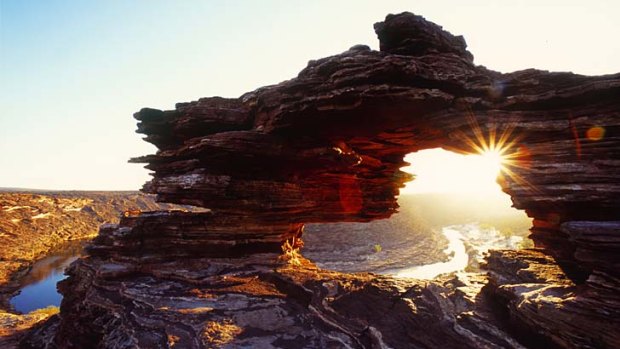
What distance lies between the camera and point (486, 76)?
13.9 metres

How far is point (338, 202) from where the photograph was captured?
21766 mm

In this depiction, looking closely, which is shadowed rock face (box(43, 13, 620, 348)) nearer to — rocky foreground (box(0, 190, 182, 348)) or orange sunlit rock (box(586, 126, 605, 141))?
orange sunlit rock (box(586, 126, 605, 141))

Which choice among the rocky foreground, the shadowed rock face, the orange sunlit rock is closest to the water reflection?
the rocky foreground

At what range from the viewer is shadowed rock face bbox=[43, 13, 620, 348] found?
36.7 feet

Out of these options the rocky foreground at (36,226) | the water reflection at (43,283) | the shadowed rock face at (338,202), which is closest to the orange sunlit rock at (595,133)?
the shadowed rock face at (338,202)

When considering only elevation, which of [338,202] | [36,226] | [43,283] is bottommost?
[43,283]

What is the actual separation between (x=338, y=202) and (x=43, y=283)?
146ft

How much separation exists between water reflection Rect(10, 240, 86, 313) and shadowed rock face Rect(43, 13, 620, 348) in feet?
77.5

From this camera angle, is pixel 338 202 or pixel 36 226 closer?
pixel 338 202

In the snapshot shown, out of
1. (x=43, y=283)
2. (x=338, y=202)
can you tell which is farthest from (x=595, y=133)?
(x=43, y=283)

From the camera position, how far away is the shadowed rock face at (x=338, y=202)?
11.2m

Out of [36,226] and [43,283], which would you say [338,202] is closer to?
[43,283]

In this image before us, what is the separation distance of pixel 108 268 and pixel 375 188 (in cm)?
1596

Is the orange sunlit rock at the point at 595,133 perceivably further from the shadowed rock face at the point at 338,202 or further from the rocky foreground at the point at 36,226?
the rocky foreground at the point at 36,226
